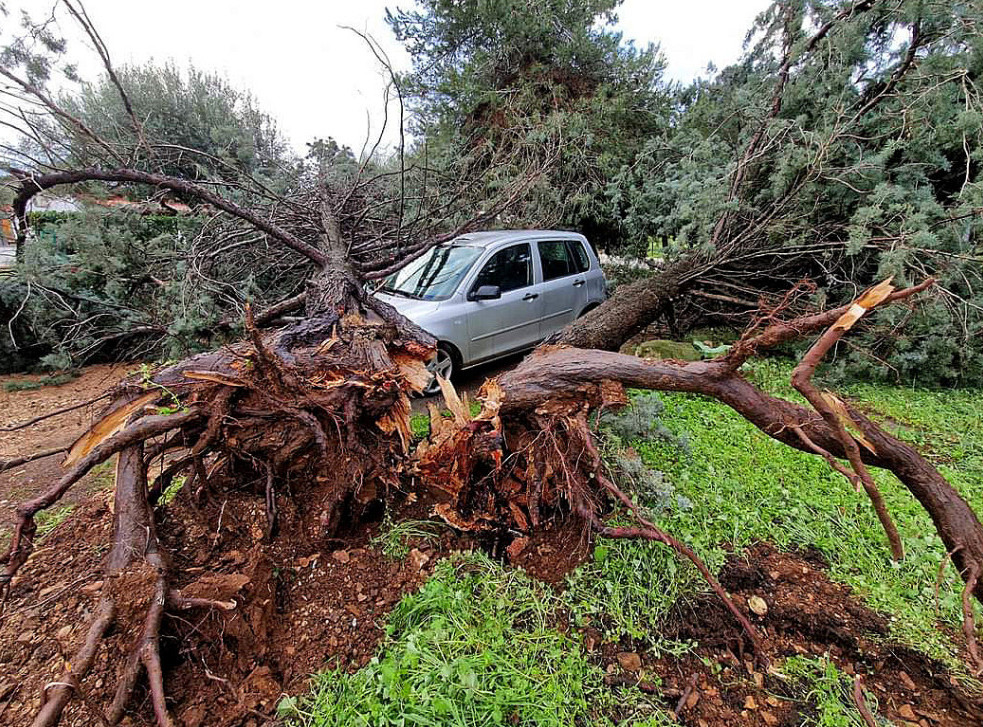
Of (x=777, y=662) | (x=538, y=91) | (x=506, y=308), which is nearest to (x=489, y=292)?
(x=506, y=308)

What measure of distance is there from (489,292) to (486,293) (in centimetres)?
4

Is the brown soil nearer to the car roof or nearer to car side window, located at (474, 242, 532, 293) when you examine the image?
car side window, located at (474, 242, 532, 293)

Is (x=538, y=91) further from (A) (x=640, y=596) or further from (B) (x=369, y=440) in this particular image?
(A) (x=640, y=596)

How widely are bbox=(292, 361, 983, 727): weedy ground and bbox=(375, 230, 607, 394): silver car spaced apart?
225cm

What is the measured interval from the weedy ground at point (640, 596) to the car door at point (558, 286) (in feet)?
8.47

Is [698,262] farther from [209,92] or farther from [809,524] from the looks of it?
[209,92]

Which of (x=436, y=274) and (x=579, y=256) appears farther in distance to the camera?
(x=579, y=256)

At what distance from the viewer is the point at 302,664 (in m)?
1.97

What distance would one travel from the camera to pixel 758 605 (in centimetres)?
228

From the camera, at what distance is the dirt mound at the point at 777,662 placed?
5.93 ft

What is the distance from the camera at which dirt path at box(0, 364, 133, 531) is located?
Answer: 144 inches

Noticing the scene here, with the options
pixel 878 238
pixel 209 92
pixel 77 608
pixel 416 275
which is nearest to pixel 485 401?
pixel 77 608

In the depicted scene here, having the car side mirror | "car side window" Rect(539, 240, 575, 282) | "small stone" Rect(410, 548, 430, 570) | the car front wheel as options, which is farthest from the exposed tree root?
"car side window" Rect(539, 240, 575, 282)

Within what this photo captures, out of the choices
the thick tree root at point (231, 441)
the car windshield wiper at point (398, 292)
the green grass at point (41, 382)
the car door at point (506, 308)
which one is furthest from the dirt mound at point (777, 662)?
the green grass at point (41, 382)
